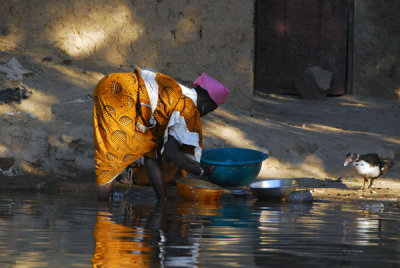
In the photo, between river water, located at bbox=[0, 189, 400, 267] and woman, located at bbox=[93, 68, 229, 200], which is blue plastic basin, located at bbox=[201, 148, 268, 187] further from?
woman, located at bbox=[93, 68, 229, 200]

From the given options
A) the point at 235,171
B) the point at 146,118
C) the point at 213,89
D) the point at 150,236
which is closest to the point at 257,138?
the point at 235,171

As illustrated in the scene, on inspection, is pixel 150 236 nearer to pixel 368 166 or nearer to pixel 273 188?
pixel 273 188

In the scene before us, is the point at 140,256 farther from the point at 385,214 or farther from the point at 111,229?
the point at 385,214

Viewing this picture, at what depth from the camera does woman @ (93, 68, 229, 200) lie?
5781mm

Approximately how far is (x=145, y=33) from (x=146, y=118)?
13.4ft

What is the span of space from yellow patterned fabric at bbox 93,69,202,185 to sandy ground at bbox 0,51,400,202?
4.43 feet

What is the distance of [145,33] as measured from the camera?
9773 mm

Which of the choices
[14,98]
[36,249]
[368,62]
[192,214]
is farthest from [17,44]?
[368,62]

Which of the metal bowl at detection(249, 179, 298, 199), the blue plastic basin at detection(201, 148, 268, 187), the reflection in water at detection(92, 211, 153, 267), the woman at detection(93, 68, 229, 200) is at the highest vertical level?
the woman at detection(93, 68, 229, 200)

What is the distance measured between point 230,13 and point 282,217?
5.41m

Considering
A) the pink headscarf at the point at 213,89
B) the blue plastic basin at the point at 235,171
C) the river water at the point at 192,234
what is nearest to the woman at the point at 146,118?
the pink headscarf at the point at 213,89

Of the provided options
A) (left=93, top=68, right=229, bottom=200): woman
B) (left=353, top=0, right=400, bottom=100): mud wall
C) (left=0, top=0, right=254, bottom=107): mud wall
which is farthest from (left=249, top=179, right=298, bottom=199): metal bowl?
(left=353, top=0, right=400, bottom=100): mud wall

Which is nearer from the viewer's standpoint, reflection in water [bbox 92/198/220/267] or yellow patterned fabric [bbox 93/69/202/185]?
reflection in water [bbox 92/198/220/267]

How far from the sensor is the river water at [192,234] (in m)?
3.28
